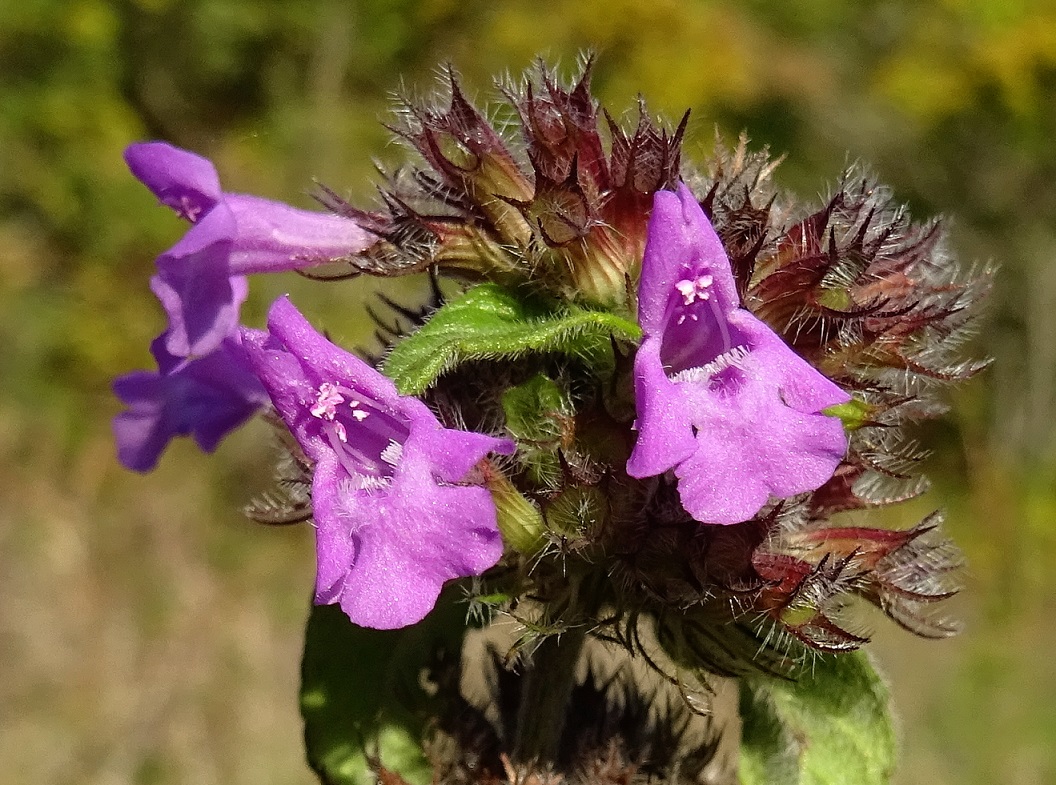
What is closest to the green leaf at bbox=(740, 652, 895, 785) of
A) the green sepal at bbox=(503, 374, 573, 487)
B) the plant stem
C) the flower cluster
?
the flower cluster

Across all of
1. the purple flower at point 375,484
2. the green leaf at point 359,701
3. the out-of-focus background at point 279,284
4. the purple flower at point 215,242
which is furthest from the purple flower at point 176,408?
the out-of-focus background at point 279,284

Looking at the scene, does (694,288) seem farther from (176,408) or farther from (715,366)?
(176,408)

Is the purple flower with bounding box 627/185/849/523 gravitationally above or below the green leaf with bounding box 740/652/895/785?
above

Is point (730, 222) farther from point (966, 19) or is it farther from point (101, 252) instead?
point (966, 19)

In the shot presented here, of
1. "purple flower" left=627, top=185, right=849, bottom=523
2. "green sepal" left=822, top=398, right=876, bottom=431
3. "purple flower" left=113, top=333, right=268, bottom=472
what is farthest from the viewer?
"purple flower" left=113, top=333, right=268, bottom=472

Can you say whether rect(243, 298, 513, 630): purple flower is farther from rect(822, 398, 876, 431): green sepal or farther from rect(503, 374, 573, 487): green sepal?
rect(822, 398, 876, 431): green sepal

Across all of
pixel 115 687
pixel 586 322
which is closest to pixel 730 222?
pixel 586 322

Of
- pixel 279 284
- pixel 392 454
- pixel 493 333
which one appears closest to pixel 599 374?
pixel 493 333
